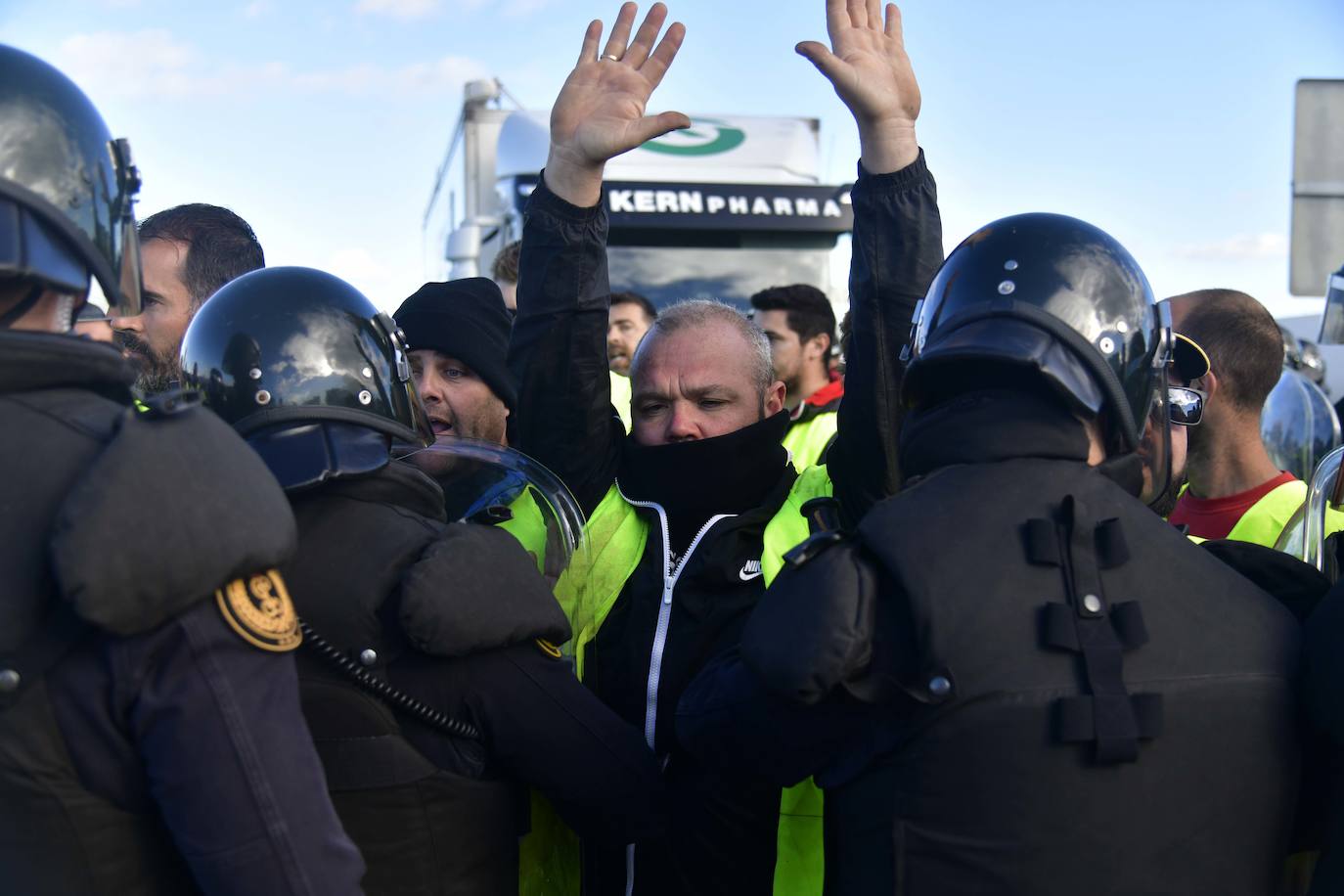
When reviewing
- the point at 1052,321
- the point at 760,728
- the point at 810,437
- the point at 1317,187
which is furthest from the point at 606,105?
the point at 1317,187

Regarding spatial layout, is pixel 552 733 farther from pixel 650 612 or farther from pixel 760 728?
pixel 650 612

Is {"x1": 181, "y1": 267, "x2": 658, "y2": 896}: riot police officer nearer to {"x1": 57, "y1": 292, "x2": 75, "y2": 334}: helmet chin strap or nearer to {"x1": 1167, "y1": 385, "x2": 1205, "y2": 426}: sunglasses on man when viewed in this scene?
{"x1": 57, "y1": 292, "x2": 75, "y2": 334}: helmet chin strap

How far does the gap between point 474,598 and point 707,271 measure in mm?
6565

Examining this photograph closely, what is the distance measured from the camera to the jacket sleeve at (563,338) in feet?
9.45

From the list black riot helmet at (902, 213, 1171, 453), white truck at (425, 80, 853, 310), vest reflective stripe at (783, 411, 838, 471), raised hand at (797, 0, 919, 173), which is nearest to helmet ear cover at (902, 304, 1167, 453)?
black riot helmet at (902, 213, 1171, 453)

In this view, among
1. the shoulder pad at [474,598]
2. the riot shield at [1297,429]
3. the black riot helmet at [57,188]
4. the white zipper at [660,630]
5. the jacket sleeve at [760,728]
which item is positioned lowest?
the riot shield at [1297,429]

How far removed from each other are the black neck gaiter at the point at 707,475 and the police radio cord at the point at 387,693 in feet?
2.92

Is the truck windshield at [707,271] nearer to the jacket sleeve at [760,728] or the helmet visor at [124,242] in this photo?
the jacket sleeve at [760,728]

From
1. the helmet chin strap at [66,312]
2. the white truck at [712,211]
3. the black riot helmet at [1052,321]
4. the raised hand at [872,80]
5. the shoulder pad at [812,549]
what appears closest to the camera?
the helmet chin strap at [66,312]

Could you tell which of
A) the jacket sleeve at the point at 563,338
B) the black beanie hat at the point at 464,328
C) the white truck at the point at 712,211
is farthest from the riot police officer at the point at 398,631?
the white truck at the point at 712,211

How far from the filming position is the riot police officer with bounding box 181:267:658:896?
1.91 metres

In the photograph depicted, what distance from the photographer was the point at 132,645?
1.37 meters

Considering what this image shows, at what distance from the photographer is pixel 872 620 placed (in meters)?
1.75

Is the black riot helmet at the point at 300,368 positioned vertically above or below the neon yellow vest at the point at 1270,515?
above
